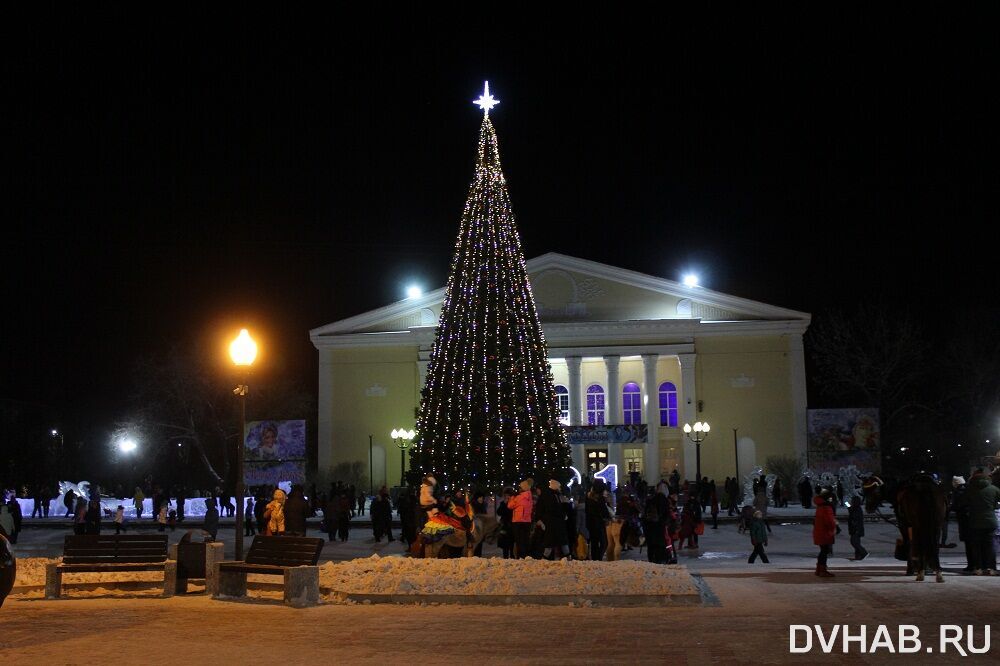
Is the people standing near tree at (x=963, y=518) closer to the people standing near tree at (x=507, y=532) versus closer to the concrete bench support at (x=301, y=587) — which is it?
the people standing near tree at (x=507, y=532)

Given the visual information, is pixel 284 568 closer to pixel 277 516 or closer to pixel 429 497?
pixel 429 497

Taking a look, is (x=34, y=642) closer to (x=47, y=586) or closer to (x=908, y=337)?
(x=47, y=586)

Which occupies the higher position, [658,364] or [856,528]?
[658,364]

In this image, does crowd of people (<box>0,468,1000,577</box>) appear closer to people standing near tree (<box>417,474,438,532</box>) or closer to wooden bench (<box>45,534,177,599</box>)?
people standing near tree (<box>417,474,438,532</box>)

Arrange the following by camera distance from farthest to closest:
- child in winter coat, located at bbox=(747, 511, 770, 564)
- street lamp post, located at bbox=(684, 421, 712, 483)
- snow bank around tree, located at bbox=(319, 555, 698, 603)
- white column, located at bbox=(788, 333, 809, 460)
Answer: white column, located at bbox=(788, 333, 809, 460) < street lamp post, located at bbox=(684, 421, 712, 483) < child in winter coat, located at bbox=(747, 511, 770, 564) < snow bank around tree, located at bbox=(319, 555, 698, 603)

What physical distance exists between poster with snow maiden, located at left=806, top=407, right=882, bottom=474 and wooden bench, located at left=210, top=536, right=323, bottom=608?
33.1 metres

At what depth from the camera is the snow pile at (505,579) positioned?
11.7 meters

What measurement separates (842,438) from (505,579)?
109ft

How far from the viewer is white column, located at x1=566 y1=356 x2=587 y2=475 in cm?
4991

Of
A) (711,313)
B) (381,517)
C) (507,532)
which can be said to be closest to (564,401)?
(711,313)

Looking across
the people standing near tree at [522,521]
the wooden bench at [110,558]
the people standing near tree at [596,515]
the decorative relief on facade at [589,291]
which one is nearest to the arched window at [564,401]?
the decorative relief on facade at [589,291]

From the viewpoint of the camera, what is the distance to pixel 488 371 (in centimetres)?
3053

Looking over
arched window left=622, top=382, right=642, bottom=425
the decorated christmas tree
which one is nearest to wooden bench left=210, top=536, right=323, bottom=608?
the decorated christmas tree

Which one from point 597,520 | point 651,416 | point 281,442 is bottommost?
point 597,520
